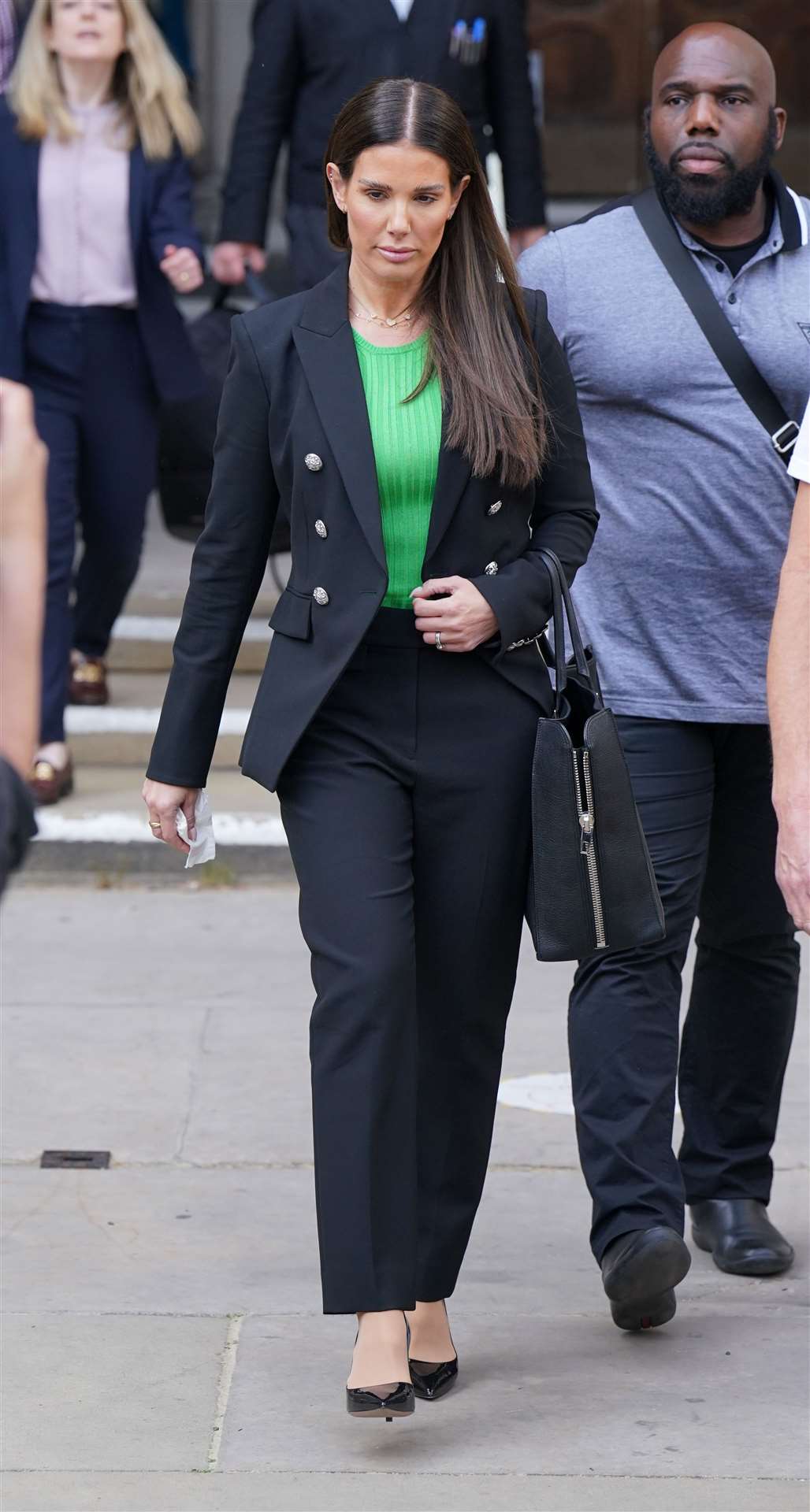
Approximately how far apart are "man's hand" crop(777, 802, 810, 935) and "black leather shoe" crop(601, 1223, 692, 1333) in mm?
676

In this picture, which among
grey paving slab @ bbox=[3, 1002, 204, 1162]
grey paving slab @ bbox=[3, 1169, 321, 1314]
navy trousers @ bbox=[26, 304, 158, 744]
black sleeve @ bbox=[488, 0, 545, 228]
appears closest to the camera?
grey paving slab @ bbox=[3, 1169, 321, 1314]

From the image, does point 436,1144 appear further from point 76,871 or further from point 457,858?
point 76,871

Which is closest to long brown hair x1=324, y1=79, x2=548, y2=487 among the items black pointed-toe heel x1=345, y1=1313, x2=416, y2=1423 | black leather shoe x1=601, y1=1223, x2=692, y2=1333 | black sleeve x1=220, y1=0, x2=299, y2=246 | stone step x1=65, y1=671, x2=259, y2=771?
black leather shoe x1=601, y1=1223, x2=692, y2=1333

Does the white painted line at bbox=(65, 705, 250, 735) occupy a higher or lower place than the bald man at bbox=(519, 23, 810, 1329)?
lower

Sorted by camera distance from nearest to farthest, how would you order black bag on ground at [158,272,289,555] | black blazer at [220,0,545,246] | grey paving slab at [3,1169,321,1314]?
grey paving slab at [3,1169,321,1314] → black blazer at [220,0,545,246] → black bag on ground at [158,272,289,555]

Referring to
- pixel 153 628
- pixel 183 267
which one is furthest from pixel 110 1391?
pixel 153 628

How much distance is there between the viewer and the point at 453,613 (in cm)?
348

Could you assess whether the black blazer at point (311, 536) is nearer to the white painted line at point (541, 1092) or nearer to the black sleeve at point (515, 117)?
the white painted line at point (541, 1092)

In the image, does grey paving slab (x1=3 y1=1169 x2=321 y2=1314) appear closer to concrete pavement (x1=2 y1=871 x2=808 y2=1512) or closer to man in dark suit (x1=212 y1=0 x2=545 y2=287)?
concrete pavement (x1=2 y1=871 x2=808 y2=1512)

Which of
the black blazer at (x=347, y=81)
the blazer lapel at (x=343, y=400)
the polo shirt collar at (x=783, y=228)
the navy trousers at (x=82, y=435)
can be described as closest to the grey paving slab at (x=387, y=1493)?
the blazer lapel at (x=343, y=400)

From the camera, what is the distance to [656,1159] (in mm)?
3941

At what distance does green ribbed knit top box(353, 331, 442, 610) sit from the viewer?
3.54 metres

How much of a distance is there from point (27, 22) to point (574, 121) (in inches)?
249

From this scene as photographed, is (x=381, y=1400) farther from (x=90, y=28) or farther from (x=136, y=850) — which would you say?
(x=90, y=28)
